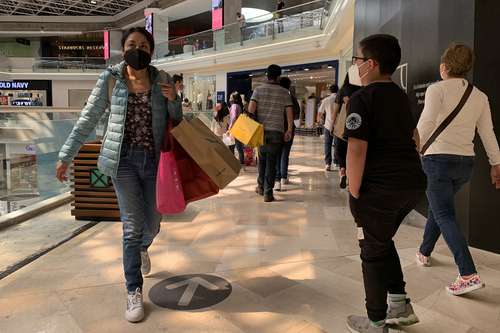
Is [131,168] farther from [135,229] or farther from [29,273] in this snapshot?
[29,273]

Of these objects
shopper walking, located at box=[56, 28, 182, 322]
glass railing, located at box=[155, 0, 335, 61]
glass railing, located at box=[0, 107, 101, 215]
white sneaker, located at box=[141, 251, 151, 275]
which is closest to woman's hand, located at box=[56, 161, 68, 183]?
shopper walking, located at box=[56, 28, 182, 322]

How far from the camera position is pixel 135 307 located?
2.32 meters

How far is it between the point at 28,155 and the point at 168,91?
5.05 meters

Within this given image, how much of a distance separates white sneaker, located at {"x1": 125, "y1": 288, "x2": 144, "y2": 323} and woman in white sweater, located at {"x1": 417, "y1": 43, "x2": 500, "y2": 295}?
5.89 feet

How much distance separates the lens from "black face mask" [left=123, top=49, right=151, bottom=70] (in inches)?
87.5

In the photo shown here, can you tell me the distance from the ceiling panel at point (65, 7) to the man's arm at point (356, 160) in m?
32.3

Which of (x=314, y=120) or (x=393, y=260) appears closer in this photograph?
(x=393, y=260)

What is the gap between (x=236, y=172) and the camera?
243cm

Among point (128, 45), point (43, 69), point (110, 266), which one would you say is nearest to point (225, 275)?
point (110, 266)

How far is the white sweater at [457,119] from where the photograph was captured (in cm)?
249

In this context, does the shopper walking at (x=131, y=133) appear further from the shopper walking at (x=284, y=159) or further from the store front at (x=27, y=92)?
the store front at (x=27, y=92)

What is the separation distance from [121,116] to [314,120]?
1878 centimetres

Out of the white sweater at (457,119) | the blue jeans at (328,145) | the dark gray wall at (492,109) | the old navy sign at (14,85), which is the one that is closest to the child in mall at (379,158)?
the white sweater at (457,119)

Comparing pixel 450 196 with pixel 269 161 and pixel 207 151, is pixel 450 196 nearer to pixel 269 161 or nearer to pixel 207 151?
pixel 207 151
